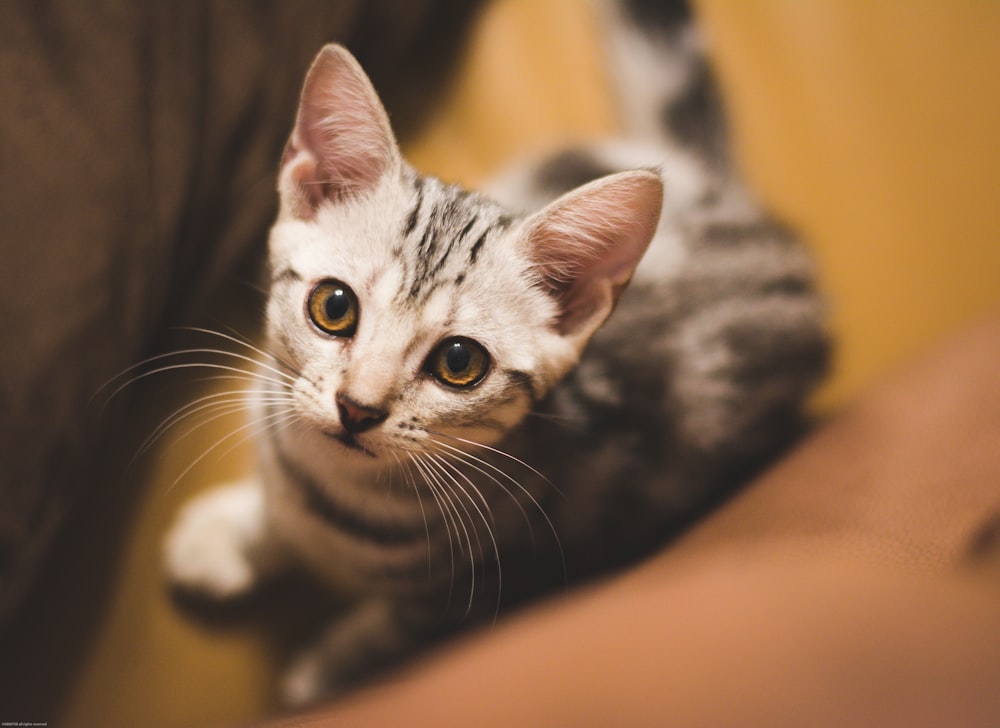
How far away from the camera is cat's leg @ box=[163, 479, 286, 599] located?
3.21 feet

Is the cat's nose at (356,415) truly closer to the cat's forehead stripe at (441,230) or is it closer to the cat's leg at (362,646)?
the cat's forehead stripe at (441,230)

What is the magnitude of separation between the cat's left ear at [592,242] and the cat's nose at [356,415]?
0.77 feet

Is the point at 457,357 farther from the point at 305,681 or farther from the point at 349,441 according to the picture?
the point at 305,681

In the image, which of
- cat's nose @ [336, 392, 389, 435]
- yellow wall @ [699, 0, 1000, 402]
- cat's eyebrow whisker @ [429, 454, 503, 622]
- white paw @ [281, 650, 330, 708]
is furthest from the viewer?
yellow wall @ [699, 0, 1000, 402]

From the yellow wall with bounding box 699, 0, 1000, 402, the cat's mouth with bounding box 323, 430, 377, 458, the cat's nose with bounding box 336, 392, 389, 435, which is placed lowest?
the cat's mouth with bounding box 323, 430, 377, 458

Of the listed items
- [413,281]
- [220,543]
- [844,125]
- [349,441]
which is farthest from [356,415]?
[844,125]

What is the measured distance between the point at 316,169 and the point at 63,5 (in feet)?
0.92

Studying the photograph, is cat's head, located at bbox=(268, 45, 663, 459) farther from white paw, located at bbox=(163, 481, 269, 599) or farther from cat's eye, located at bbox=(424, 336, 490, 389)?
white paw, located at bbox=(163, 481, 269, 599)

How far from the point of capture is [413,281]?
2.34 feet

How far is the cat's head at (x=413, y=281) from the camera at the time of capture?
2.27 ft

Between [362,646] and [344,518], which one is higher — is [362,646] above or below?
below

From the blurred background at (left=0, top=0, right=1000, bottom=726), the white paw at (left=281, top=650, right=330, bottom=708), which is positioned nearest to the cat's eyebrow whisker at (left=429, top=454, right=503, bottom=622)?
the white paw at (left=281, top=650, right=330, bottom=708)

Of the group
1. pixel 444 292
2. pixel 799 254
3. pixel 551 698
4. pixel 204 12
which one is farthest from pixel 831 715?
pixel 204 12

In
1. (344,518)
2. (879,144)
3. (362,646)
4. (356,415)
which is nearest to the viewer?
(356,415)
